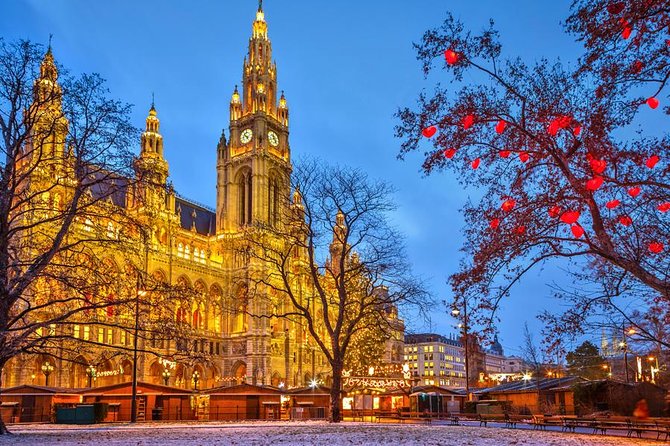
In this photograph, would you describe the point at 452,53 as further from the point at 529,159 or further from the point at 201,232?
the point at 201,232

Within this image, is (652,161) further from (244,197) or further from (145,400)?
(244,197)

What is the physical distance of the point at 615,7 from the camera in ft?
37.9

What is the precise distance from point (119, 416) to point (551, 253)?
35.2 m

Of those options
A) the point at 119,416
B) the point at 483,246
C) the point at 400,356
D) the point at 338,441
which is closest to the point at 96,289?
the point at 338,441

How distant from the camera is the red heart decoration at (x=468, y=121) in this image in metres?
14.6

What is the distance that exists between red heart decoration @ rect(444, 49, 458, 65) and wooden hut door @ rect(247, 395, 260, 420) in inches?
1390

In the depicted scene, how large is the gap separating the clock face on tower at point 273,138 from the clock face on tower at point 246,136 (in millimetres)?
2834

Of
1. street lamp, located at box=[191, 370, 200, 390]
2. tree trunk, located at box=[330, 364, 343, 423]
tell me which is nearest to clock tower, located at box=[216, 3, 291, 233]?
street lamp, located at box=[191, 370, 200, 390]

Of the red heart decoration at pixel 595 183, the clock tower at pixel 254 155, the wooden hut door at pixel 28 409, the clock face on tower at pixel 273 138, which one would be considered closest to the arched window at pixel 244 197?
the clock tower at pixel 254 155

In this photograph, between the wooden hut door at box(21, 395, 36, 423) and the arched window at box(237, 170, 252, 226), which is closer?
the wooden hut door at box(21, 395, 36, 423)

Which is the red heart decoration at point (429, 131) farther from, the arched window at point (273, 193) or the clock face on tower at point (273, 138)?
the clock face on tower at point (273, 138)

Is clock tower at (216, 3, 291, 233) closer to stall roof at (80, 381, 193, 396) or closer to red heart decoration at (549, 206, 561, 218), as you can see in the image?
stall roof at (80, 381, 193, 396)

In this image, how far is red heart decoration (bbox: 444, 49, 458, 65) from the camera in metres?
14.2

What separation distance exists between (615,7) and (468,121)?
4.01 metres
